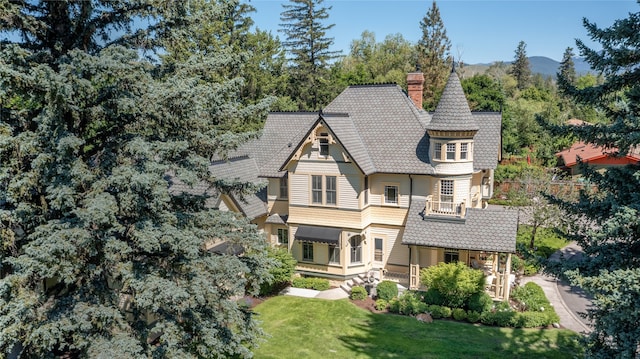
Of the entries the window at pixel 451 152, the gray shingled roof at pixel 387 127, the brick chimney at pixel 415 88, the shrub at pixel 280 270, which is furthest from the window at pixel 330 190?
the brick chimney at pixel 415 88

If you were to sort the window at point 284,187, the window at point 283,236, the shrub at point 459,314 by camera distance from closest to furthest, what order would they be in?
the shrub at point 459,314 < the window at point 284,187 < the window at point 283,236

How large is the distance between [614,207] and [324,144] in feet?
56.3

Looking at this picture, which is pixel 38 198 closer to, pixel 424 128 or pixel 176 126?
pixel 176 126

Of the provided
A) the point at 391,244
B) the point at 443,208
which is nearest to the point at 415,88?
the point at 443,208

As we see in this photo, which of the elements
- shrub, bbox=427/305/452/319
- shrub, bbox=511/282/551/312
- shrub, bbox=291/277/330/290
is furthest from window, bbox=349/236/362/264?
shrub, bbox=511/282/551/312

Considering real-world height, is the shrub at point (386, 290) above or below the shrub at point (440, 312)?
above

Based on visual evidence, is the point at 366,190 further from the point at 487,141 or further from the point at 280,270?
the point at 487,141

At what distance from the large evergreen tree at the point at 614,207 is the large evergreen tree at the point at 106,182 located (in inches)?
383

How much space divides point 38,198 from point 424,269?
19164 millimetres

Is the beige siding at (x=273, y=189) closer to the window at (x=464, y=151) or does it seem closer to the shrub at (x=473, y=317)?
the window at (x=464, y=151)

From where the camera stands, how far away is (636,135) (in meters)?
11.1

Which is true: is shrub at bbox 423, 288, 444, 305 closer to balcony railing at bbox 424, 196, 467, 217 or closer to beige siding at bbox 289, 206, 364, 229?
balcony railing at bbox 424, 196, 467, 217

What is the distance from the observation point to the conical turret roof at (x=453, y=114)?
86.0 ft

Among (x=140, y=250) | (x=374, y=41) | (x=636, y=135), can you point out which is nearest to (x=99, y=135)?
(x=140, y=250)
